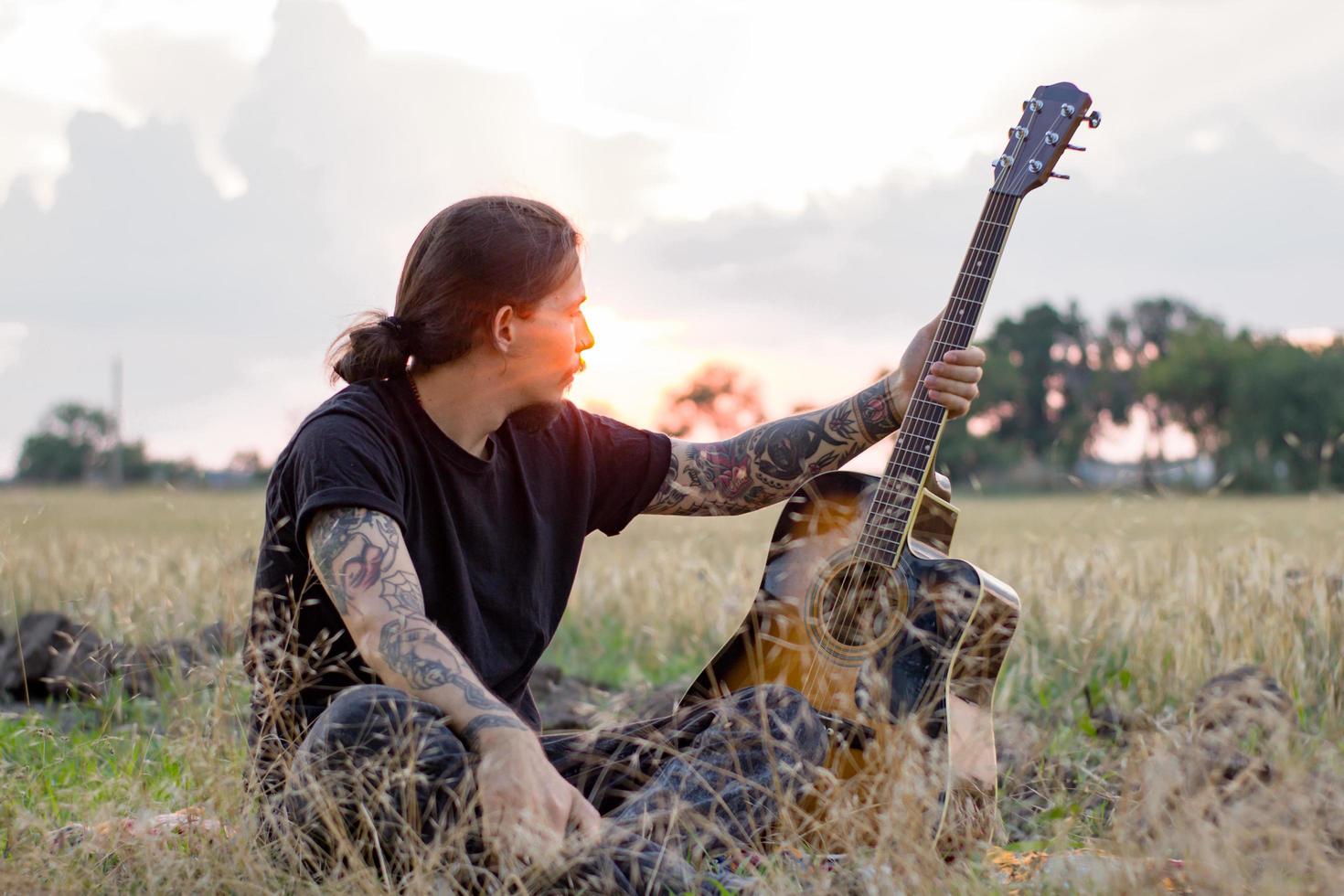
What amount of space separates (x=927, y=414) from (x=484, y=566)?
125 centimetres

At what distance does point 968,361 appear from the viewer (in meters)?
3.42

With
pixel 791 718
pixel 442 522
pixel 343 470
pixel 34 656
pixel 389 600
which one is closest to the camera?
pixel 389 600

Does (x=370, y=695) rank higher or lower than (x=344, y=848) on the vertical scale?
higher

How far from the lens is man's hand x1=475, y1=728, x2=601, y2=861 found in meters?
2.40

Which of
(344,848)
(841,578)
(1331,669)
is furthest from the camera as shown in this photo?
(1331,669)

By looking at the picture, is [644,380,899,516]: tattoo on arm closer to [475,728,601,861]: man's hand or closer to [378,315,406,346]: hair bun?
[378,315,406,346]: hair bun

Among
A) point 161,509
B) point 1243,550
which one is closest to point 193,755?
point 1243,550

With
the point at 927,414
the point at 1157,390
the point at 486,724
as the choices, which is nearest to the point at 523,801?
the point at 486,724

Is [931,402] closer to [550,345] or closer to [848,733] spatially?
[848,733]

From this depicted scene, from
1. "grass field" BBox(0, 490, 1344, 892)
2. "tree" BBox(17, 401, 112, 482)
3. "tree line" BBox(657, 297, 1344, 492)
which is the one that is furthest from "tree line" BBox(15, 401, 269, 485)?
"grass field" BBox(0, 490, 1344, 892)

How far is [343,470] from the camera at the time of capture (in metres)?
2.82

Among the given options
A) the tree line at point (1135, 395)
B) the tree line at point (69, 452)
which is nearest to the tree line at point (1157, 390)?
the tree line at point (1135, 395)

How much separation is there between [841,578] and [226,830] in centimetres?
Result: 165

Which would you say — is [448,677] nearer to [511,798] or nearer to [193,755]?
[511,798]
